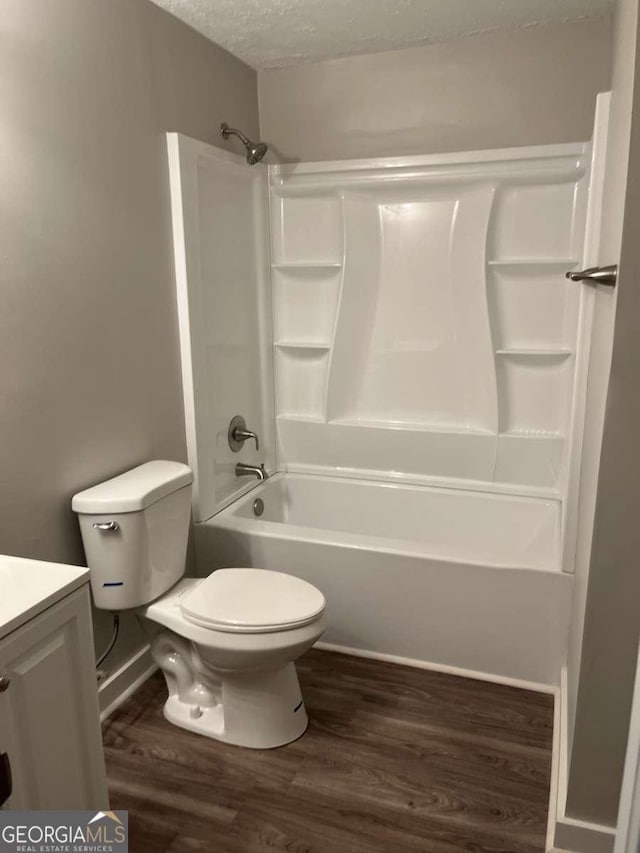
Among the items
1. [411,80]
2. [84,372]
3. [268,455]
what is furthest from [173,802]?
[411,80]

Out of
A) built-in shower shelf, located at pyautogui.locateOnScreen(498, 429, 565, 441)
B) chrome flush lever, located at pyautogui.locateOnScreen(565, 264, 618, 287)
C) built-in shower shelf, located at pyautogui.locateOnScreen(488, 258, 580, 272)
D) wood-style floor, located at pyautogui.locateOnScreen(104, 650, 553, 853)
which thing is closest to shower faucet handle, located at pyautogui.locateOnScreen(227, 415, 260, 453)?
wood-style floor, located at pyautogui.locateOnScreen(104, 650, 553, 853)

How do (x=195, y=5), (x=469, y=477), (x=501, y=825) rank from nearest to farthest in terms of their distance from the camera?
(x=501, y=825)
(x=195, y=5)
(x=469, y=477)

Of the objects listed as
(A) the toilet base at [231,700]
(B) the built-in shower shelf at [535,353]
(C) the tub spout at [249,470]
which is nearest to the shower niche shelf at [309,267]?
(B) the built-in shower shelf at [535,353]

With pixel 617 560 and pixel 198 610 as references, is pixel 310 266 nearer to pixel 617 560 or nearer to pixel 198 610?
pixel 198 610

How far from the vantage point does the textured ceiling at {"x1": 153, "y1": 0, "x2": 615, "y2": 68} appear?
7.20 feet

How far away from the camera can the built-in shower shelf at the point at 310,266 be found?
3.01 metres

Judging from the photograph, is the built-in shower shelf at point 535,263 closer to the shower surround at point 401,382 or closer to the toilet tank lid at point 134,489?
the shower surround at point 401,382

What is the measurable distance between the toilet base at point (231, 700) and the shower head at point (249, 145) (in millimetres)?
1864

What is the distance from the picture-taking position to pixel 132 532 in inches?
77.9

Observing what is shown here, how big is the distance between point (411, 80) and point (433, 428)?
146 cm

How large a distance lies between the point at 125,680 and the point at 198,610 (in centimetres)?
56

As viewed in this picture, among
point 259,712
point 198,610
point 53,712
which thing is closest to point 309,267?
point 198,610

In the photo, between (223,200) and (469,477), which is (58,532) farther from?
(469,477)

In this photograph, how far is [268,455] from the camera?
126 inches
